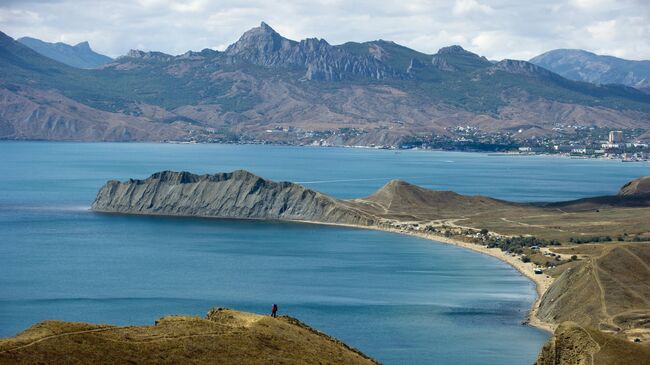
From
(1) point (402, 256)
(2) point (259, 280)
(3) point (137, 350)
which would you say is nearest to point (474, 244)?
(1) point (402, 256)

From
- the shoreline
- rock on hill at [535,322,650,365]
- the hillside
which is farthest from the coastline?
rock on hill at [535,322,650,365]

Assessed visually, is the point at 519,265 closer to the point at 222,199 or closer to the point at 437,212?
the point at 437,212

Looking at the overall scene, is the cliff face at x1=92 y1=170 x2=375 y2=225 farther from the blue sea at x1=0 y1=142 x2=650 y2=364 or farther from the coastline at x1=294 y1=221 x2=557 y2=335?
the blue sea at x1=0 y1=142 x2=650 y2=364

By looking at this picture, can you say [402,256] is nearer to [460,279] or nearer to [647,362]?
[460,279]

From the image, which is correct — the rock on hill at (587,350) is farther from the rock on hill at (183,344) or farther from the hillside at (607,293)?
the hillside at (607,293)

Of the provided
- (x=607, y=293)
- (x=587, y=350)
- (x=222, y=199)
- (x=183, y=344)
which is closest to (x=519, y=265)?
(x=607, y=293)

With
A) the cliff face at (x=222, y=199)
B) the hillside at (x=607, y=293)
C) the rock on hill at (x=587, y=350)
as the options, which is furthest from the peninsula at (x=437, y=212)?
the rock on hill at (x=587, y=350)

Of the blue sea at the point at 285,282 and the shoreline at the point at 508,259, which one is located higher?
the shoreline at the point at 508,259
